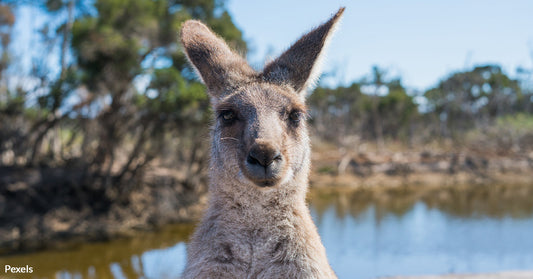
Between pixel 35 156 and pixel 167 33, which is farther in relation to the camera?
pixel 35 156

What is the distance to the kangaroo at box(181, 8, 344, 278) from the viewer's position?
225cm

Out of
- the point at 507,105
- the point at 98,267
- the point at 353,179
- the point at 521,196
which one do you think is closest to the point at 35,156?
the point at 98,267

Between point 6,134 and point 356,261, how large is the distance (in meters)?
12.9

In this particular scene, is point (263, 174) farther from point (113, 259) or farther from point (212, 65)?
point (113, 259)

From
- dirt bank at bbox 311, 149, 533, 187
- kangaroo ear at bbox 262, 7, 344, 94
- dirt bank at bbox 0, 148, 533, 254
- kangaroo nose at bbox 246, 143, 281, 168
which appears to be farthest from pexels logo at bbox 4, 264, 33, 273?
dirt bank at bbox 311, 149, 533, 187

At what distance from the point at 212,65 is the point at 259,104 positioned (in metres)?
0.50

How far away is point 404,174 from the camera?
28203 millimetres

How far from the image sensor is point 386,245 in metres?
14.0

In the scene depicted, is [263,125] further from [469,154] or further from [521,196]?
[469,154]

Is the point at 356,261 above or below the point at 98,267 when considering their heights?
below

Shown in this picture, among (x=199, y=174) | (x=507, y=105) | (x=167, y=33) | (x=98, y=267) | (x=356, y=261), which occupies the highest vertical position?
(x=507, y=105)

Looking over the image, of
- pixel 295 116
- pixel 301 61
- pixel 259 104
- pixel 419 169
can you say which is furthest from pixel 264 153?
pixel 419 169

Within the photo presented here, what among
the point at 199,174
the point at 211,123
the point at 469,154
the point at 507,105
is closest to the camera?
the point at 211,123

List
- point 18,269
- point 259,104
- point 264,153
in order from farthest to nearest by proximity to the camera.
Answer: point 18,269
point 259,104
point 264,153
